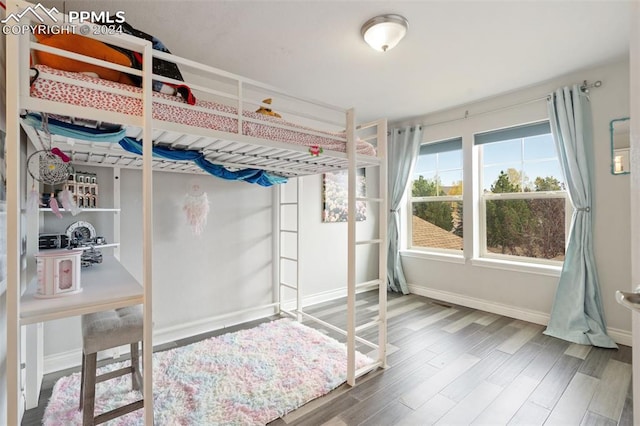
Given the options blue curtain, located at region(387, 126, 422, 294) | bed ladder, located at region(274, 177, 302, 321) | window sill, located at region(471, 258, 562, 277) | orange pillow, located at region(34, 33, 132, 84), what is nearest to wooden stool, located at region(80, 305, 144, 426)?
orange pillow, located at region(34, 33, 132, 84)

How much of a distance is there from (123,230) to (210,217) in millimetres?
752

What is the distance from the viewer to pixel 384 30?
6.62 feet

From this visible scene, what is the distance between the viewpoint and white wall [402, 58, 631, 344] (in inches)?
104

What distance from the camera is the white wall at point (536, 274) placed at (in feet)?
8.64

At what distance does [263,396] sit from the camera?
1912 mm

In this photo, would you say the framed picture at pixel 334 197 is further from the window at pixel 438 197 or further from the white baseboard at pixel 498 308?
the white baseboard at pixel 498 308

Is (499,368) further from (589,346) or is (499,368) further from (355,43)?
(355,43)

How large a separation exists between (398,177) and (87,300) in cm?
380

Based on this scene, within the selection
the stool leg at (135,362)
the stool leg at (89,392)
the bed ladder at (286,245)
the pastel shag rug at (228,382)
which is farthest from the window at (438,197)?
the stool leg at (89,392)

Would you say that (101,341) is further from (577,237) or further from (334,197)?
(577,237)

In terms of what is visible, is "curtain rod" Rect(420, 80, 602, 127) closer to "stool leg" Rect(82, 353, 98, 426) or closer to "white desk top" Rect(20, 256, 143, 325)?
"white desk top" Rect(20, 256, 143, 325)

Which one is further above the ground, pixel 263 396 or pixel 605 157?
pixel 605 157

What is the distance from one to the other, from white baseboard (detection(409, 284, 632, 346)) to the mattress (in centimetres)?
274

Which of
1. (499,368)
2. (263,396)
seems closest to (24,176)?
(263,396)
